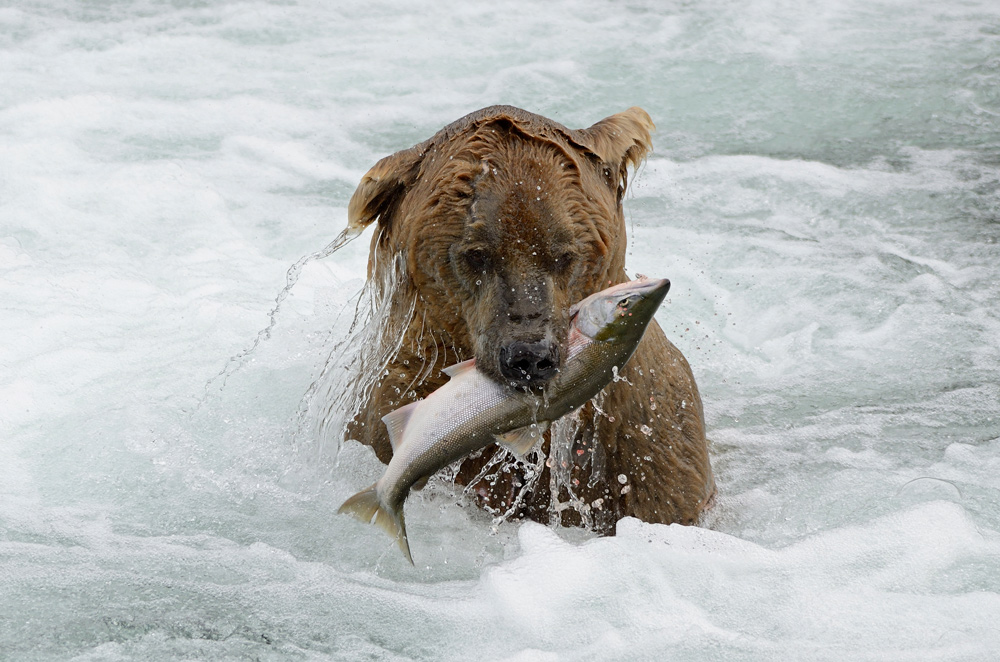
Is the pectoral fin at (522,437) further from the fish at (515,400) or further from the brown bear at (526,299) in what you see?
the brown bear at (526,299)

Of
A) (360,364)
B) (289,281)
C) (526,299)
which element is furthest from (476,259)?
(289,281)

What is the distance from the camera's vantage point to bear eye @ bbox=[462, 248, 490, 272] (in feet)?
12.4

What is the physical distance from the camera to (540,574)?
170 inches

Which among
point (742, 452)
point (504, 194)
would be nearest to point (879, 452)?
point (742, 452)

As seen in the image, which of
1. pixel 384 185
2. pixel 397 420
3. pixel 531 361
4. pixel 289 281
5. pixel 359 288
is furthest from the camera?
pixel 359 288

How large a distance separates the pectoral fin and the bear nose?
0.17 m

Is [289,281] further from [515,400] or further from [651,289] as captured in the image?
[651,289]

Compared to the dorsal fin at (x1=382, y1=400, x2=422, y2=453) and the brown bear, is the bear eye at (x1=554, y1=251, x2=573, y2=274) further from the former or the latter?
the dorsal fin at (x1=382, y1=400, x2=422, y2=453)

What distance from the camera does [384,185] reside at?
13.6 feet

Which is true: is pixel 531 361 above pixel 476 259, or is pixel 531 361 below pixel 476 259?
below

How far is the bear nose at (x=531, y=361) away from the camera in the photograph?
350cm

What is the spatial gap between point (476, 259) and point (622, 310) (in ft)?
2.00

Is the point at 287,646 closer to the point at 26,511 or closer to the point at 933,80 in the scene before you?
the point at 26,511

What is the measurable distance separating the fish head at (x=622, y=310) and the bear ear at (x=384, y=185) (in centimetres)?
93
